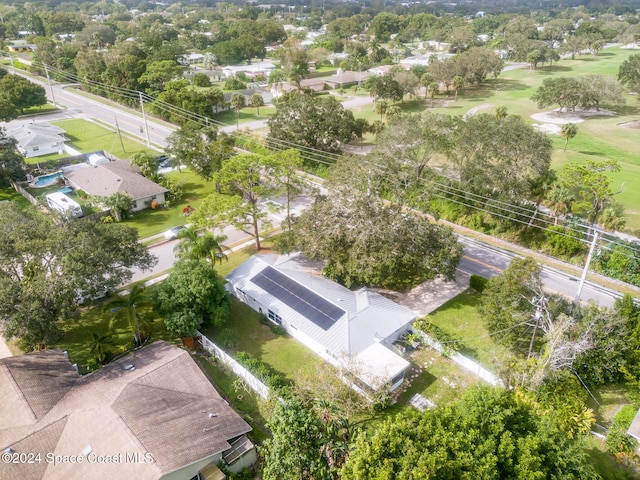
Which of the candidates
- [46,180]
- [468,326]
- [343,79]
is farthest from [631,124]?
[46,180]

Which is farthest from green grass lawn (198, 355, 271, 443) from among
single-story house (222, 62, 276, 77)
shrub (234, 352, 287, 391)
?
single-story house (222, 62, 276, 77)

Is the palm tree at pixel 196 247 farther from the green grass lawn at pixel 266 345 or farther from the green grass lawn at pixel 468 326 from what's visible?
the green grass lawn at pixel 468 326

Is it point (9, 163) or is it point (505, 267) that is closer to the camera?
point (505, 267)

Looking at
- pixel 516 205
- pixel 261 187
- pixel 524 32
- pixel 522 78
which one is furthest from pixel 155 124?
pixel 524 32

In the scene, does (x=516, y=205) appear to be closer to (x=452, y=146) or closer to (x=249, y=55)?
(x=452, y=146)

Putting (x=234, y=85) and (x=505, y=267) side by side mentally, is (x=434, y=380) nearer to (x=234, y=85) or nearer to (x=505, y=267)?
(x=505, y=267)

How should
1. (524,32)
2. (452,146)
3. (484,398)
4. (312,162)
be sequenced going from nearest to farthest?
1. (484,398)
2. (452,146)
3. (312,162)
4. (524,32)
